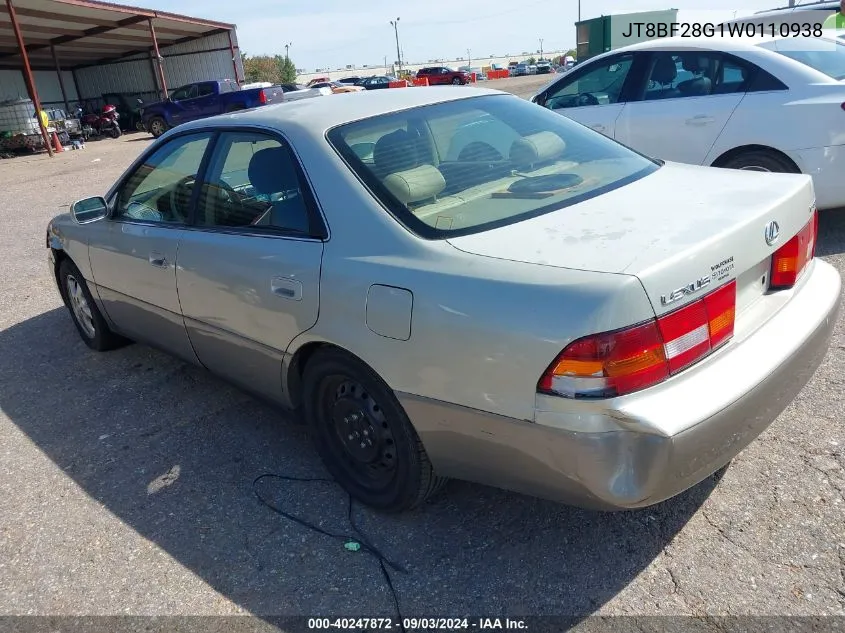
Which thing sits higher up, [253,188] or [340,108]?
[340,108]

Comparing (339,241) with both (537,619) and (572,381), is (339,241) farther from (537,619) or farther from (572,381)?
(537,619)

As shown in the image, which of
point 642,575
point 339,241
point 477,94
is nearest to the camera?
point 642,575

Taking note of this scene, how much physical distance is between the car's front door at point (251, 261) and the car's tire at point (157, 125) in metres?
24.8

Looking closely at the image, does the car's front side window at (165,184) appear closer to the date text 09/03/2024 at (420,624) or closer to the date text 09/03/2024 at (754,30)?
the date text 09/03/2024 at (420,624)

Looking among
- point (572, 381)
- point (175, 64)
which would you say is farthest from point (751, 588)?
point (175, 64)

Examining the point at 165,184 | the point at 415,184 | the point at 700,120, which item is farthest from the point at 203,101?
the point at 415,184

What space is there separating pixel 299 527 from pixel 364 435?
466mm

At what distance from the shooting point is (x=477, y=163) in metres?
2.92

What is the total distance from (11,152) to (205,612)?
2464 cm

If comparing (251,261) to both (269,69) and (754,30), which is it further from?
(269,69)

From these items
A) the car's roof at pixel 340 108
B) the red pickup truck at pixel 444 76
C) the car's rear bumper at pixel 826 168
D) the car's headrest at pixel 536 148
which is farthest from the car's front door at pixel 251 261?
the red pickup truck at pixel 444 76

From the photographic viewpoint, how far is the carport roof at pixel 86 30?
2130cm

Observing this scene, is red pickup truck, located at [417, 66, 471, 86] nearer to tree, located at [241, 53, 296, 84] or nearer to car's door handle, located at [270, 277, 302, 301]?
tree, located at [241, 53, 296, 84]

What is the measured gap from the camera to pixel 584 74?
21.0 feet
